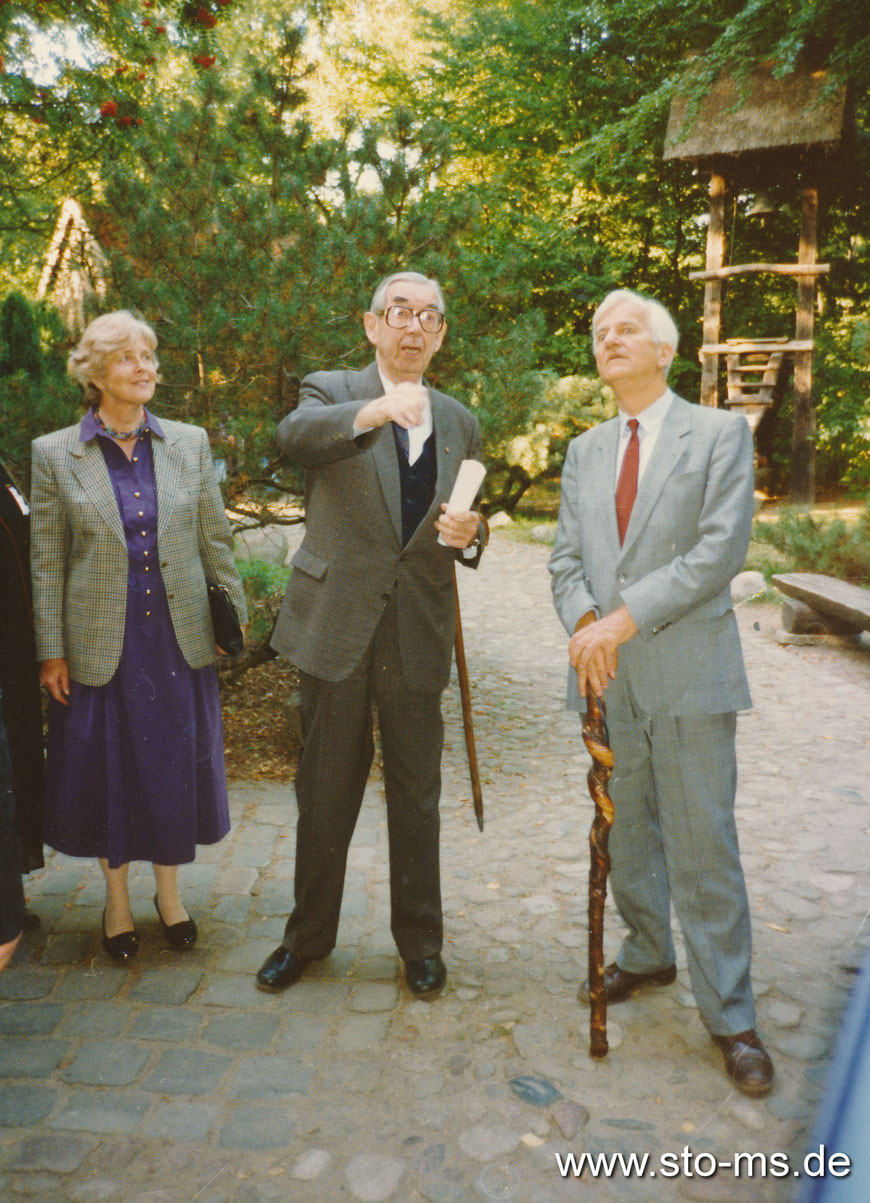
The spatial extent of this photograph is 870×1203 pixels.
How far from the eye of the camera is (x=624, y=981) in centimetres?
307

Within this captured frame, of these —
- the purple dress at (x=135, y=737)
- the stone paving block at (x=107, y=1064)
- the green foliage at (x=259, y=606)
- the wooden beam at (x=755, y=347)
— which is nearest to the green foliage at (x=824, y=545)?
the wooden beam at (x=755, y=347)

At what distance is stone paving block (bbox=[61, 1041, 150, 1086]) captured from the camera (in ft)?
8.76

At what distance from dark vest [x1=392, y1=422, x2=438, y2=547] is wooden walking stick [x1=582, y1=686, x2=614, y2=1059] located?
76 centimetres

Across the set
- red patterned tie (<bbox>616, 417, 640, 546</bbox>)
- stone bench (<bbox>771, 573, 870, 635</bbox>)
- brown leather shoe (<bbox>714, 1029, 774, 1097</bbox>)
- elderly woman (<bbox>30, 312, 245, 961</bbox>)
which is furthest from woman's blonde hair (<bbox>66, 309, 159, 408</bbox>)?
stone bench (<bbox>771, 573, 870, 635</bbox>)

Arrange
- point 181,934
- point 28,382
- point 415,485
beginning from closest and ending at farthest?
point 415,485
point 181,934
point 28,382

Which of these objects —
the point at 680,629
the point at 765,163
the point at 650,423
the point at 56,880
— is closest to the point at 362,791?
the point at 680,629

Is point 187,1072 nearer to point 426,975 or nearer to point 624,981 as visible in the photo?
point 426,975

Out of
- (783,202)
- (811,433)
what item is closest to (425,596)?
(811,433)

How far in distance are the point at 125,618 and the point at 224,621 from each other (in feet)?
1.08

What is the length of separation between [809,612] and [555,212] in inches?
484

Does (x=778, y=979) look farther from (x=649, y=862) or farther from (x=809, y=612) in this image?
(x=809, y=612)

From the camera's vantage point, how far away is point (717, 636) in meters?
2.68

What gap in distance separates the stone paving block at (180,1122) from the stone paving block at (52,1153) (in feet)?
0.52

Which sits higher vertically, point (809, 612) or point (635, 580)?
point (635, 580)
